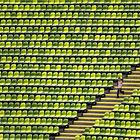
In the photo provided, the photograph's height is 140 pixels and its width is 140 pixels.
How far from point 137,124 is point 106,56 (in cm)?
207

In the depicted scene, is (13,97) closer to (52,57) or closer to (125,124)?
(52,57)

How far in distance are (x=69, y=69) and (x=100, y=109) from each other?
4.53 feet

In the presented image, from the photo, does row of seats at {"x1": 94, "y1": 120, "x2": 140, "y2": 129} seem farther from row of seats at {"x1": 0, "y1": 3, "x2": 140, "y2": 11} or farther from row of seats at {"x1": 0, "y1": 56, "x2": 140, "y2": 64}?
row of seats at {"x1": 0, "y1": 3, "x2": 140, "y2": 11}

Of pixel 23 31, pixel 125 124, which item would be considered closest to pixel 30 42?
pixel 23 31

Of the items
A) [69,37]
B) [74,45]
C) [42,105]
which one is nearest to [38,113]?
[42,105]

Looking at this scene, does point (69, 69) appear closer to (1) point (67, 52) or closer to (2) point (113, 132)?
(1) point (67, 52)

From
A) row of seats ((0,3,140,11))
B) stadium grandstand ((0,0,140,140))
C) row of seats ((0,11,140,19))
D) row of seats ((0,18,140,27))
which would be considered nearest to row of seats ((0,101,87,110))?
stadium grandstand ((0,0,140,140))

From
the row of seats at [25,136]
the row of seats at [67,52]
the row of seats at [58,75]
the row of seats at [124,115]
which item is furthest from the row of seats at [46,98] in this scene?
the row of seats at [67,52]

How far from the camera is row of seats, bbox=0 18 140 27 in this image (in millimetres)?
17781

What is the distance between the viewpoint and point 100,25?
17.8m

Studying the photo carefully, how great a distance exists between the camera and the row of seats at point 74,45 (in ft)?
57.4

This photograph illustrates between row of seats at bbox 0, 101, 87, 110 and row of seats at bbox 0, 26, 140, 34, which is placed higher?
row of seats at bbox 0, 26, 140, 34

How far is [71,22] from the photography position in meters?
18.0

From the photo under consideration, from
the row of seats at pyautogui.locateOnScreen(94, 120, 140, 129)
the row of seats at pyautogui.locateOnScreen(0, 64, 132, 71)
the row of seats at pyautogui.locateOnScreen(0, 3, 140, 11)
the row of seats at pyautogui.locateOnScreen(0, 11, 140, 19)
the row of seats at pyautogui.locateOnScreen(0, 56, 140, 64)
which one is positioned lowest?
the row of seats at pyautogui.locateOnScreen(94, 120, 140, 129)
